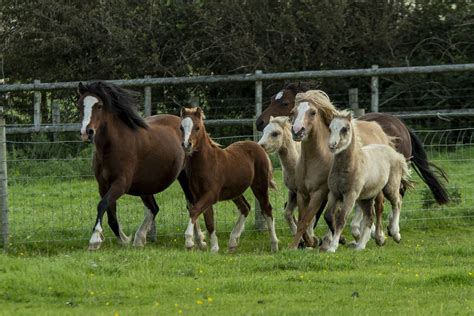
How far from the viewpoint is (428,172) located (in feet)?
55.3

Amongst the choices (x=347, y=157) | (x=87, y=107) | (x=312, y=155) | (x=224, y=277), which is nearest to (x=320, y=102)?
(x=312, y=155)

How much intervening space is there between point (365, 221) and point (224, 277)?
3699 millimetres

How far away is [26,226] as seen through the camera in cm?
1591

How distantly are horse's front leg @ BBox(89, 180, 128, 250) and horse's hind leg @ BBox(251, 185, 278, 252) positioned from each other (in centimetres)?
205

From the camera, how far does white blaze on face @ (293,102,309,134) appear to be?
13.6 metres

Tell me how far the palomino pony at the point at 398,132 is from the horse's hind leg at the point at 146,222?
1.80 m

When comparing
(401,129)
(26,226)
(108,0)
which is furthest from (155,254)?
(108,0)

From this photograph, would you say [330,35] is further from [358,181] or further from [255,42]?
[358,181]

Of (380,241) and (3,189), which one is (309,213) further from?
(3,189)

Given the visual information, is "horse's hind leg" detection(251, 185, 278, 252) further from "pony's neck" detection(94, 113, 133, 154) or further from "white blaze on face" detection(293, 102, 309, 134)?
"pony's neck" detection(94, 113, 133, 154)

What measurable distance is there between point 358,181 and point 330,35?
13.0 meters

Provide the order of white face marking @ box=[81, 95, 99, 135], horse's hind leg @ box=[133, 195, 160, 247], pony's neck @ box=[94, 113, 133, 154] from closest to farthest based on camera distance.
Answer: white face marking @ box=[81, 95, 99, 135] → pony's neck @ box=[94, 113, 133, 154] → horse's hind leg @ box=[133, 195, 160, 247]

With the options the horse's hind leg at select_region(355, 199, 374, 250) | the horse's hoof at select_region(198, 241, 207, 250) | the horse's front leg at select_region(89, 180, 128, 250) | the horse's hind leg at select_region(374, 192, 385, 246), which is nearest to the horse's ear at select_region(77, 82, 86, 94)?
the horse's front leg at select_region(89, 180, 128, 250)

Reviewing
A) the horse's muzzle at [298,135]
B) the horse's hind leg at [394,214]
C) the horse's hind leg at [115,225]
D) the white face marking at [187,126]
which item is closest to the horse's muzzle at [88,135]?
the horse's hind leg at [115,225]
